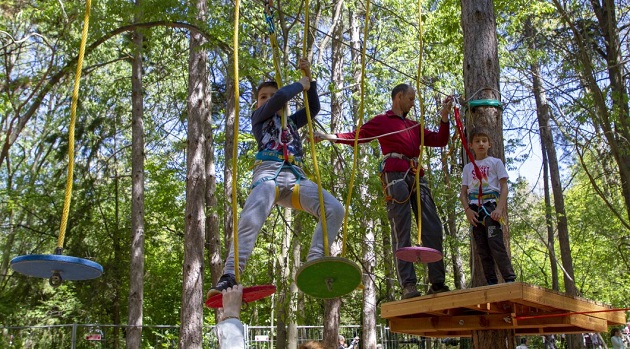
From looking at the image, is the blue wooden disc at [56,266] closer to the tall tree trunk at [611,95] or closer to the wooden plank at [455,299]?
the wooden plank at [455,299]

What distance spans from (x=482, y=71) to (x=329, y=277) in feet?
8.87

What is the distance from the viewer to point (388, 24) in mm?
17359

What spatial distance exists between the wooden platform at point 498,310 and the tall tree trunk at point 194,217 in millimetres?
4729

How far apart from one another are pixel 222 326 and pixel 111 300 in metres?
16.8

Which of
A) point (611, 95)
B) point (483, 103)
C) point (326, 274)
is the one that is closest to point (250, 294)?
point (326, 274)

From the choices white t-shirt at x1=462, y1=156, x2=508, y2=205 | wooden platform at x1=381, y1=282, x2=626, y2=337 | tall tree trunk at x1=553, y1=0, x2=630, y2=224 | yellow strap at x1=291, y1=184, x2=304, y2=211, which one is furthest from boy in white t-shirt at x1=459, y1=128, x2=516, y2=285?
tall tree trunk at x1=553, y1=0, x2=630, y2=224

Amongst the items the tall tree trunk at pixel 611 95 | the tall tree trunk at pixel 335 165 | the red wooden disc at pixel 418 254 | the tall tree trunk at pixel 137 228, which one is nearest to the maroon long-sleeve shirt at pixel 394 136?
the red wooden disc at pixel 418 254

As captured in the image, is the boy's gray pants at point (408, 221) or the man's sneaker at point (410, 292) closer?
the man's sneaker at point (410, 292)

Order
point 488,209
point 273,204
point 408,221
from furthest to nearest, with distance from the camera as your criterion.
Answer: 1. point 408,221
2. point 488,209
3. point 273,204

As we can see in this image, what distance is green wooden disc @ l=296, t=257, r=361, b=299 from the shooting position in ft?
10.6

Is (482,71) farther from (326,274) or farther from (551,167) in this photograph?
(551,167)

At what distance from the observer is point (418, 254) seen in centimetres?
435

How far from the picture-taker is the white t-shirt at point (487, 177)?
181 inches

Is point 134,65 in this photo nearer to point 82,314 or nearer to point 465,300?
point 82,314
